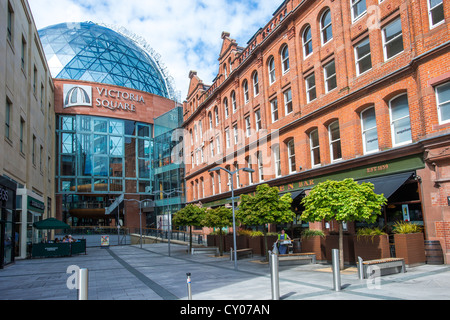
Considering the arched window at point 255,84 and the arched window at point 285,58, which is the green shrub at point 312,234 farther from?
the arched window at point 255,84

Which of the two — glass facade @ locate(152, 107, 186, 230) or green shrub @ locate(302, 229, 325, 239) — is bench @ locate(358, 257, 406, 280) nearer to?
green shrub @ locate(302, 229, 325, 239)

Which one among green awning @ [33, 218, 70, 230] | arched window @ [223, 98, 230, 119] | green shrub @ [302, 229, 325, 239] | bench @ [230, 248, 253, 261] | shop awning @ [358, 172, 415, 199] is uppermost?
arched window @ [223, 98, 230, 119]

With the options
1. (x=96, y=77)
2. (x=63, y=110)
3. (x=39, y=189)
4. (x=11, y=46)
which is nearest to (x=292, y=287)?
(x=11, y=46)

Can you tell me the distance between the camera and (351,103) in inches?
797

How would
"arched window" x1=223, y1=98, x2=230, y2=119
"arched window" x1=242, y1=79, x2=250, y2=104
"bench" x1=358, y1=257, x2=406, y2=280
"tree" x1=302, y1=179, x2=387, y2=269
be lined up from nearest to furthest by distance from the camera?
1. "bench" x1=358, y1=257, x2=406, y2=280
2. "tree" x1=302, y1=179, x2=387, y2=269
3. "arched window" x1=242, y1=79, x2=250, y2=104
4. "arched window" x1=223, y1=98, x2=230, y2=119

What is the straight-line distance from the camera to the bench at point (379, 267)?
12.1m

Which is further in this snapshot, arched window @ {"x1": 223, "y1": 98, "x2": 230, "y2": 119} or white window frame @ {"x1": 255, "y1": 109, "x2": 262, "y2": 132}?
arched window @ {"x1": 223, "y1": 98, "x2": 230, "y2": 119}

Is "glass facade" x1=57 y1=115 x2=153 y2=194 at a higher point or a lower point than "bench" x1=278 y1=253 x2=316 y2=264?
higher

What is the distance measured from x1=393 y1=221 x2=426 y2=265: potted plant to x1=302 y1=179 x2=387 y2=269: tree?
1.27 m

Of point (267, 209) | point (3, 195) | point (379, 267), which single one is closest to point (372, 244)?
point (379, 267)

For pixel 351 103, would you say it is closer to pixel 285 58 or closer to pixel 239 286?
pixel 285 58

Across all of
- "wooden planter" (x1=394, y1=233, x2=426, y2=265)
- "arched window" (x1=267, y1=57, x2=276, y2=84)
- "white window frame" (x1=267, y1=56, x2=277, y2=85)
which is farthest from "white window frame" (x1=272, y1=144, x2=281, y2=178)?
"wooden planter" (x1=394, y1=233, x2=426, y2=265)

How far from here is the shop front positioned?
19.4 metres
